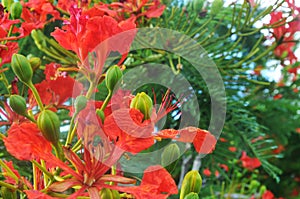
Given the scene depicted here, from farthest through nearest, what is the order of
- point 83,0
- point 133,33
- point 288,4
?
point 288,4 → point 83,0 → point 133,33

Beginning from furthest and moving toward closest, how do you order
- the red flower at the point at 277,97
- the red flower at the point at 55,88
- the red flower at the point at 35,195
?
1. the red flower at the point at 277,97
2. the red flower at the point at 55,88
3. the red flower at the point at 35,195

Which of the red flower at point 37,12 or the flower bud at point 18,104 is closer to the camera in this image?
the flower bud at point 18,104

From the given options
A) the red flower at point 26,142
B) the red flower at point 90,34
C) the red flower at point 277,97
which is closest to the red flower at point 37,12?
the red flower at point 90,34

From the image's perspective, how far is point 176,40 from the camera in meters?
1.05

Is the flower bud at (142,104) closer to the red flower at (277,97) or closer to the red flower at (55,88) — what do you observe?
the red flower at (55,88)

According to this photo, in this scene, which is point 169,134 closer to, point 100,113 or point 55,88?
point 100,113

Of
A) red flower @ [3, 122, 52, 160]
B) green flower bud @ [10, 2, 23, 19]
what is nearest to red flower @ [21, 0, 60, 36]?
green flower bud @ [10, 2, 23, 19]

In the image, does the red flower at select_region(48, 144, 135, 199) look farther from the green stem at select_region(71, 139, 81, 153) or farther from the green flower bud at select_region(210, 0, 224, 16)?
the green flower bud at select_region(210, 0, 224, 16)

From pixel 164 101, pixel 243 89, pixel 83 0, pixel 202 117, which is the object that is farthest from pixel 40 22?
pixel 243 89

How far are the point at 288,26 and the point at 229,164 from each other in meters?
0.40

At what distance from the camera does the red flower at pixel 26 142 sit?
0.50 meters

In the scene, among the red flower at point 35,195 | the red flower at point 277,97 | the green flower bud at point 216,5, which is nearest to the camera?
the red flower at point 35,195

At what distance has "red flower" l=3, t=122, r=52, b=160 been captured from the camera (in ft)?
1.63

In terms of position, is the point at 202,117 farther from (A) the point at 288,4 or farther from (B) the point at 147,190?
(B) the point at 147,190
